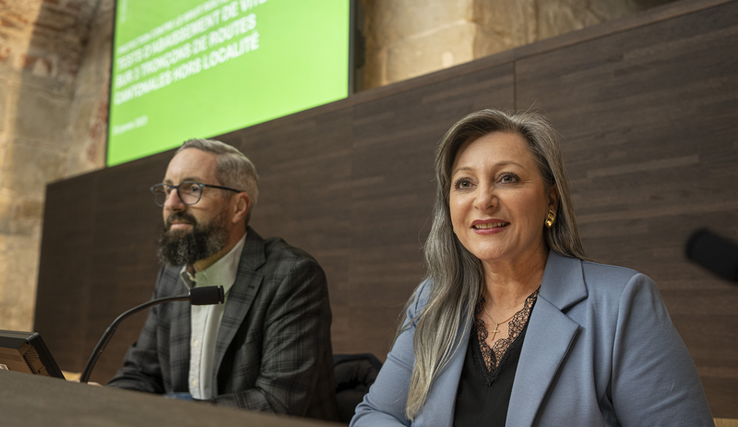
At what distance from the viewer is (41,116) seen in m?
5.49

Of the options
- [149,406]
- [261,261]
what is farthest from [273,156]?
[149,406]

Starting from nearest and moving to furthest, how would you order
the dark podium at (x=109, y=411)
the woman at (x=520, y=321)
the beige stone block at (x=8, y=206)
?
the dark podium at (x=109, y=411) < the woman at (x=520, y=321) < the beige stone block at (x=8, y=206)

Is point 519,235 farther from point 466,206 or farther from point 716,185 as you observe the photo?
point 716,185

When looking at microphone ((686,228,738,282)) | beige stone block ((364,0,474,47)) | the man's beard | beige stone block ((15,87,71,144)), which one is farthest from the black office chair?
beige stone block ((15,87,71,144))

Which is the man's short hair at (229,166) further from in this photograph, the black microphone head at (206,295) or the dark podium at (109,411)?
the dark podium at (109,411)

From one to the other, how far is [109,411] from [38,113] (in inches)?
232

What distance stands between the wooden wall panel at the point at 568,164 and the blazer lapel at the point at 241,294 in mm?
783

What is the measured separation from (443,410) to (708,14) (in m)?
1.48

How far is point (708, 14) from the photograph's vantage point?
184cm

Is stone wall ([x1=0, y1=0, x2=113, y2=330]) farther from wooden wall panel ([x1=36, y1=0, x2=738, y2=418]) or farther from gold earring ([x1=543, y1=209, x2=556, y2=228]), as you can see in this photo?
gold earring ([x1=543, y1=209, x2=556, y2=228])

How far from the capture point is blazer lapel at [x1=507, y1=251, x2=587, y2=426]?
3.81 ft

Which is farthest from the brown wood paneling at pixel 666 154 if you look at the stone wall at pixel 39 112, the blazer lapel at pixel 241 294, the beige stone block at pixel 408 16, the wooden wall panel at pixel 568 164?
the stone wall at pixel 39 112

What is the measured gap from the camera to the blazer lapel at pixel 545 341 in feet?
3.81

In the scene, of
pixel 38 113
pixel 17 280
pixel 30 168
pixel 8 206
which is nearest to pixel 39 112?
pixel 38 113
